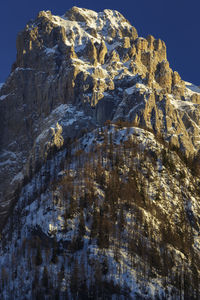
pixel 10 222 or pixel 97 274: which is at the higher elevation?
pixel 10 222

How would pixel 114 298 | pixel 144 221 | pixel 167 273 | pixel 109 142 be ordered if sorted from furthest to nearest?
pixel 109 142
pixel 144 221
pixel 167 273
pixel 114 298

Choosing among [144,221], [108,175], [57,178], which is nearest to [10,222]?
[57,178]

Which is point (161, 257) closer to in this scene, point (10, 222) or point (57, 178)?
point (57, 178)

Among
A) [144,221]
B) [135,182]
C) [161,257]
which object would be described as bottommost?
[161,257]

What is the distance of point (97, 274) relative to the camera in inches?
4636

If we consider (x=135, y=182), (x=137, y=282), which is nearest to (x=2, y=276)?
(x=137, y=282)

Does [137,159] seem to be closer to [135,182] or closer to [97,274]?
[135,182]

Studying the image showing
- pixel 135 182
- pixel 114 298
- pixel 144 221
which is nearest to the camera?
pixel 114 298

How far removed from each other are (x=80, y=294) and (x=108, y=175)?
1521 inches

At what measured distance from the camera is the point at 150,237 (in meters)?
129

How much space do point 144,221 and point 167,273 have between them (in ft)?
47.8

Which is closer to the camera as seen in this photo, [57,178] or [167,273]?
[167,273]

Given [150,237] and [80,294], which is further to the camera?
[150,237]

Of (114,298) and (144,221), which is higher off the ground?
(144,221)
